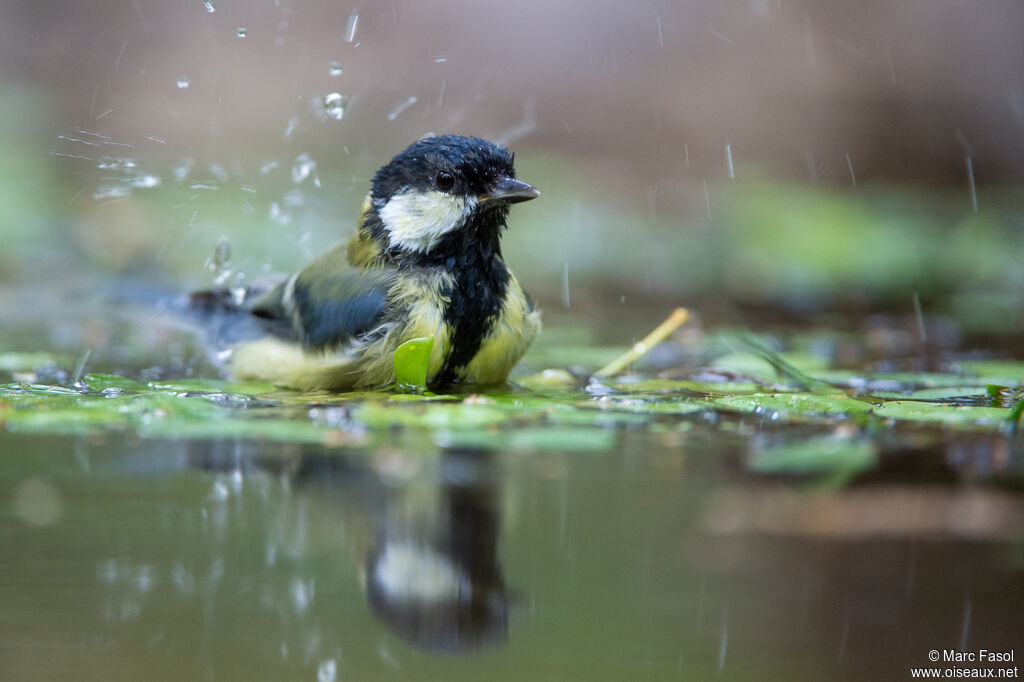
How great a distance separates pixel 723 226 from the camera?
8.57m

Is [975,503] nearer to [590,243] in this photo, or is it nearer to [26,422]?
[26,422]

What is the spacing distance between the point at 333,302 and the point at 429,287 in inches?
15.3

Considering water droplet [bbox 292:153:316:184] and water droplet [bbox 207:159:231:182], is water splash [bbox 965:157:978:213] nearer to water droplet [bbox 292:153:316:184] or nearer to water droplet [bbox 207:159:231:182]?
water droplet [bbox 292:153:316:184]

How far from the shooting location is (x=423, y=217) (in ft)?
12.2

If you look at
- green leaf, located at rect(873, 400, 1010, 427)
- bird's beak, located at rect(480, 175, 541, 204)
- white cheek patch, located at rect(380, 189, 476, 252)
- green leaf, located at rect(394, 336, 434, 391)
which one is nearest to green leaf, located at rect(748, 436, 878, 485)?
green leaf, located at rect(873, 400, 1010, 427)

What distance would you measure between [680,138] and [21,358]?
24.0 ft

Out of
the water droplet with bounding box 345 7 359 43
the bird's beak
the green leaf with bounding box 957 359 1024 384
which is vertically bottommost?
the green leaf with bounding box 957 359 1024 384

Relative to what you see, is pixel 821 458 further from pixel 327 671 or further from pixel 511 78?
pixel 511 78

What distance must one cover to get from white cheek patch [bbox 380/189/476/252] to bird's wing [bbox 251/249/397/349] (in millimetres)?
141

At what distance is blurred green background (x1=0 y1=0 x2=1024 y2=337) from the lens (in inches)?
273

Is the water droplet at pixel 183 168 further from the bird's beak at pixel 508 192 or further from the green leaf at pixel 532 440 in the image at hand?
the green leaf at pixel 532 440

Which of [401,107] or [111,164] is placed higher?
[401,107]

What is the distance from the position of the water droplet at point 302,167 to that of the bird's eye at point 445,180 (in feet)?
15.2

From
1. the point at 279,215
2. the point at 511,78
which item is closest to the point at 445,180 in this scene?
the point at 279,215
